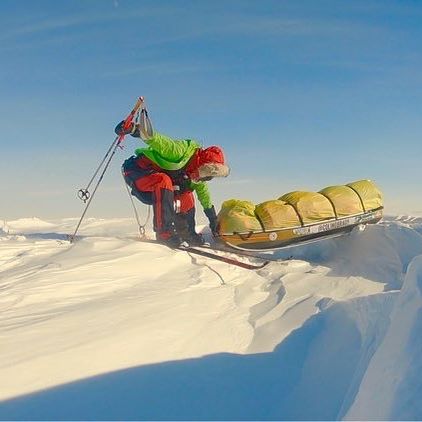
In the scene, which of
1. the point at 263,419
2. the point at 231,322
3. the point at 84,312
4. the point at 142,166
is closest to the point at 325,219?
the point at 142,166

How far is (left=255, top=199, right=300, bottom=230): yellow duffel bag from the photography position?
781 cm

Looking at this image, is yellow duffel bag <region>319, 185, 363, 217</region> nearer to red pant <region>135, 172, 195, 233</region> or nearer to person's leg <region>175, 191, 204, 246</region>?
person's leg <region>175, 191, 204, 246</region>

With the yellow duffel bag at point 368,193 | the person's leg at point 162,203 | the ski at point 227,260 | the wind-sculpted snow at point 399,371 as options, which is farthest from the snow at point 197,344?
the yellow duffel bag at point 368,193

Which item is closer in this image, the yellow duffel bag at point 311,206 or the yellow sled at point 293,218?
the yellow sled at point 293,218

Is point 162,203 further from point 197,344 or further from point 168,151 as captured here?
point 197,344

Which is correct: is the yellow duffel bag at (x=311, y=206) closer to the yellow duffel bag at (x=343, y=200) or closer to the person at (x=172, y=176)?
the yellow duffel bag at (x=343, y=200)

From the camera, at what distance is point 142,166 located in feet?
26.6

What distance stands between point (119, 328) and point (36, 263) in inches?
95.3

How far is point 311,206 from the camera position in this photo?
8.00 m

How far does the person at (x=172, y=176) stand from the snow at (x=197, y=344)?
71.0 inches

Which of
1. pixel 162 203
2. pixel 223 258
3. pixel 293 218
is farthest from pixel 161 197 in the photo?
pixel 293 218

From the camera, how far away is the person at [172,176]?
25.1 feet

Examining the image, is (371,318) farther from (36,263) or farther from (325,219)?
(325,219)

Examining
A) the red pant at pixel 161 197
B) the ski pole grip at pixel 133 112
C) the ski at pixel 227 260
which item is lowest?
the ski at pixel 227 260
